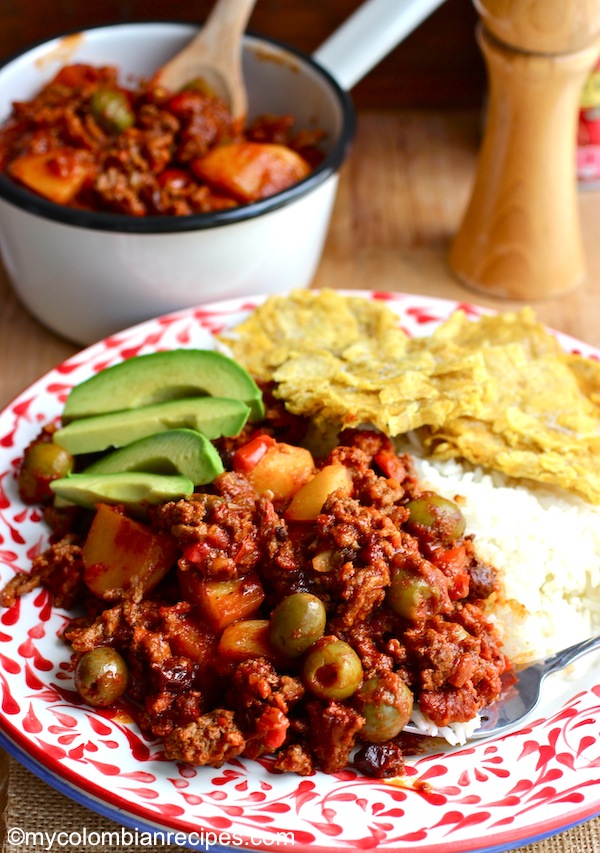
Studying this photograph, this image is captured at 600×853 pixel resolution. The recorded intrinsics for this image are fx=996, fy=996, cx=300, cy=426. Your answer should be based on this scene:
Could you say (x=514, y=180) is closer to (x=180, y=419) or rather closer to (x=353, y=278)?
(x=353, y=278)

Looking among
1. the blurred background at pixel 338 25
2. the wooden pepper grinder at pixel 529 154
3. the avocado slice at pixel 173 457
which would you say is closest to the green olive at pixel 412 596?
the avocado slice at pixel 173 457

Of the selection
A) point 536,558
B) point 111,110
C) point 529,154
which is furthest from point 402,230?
point 536,558

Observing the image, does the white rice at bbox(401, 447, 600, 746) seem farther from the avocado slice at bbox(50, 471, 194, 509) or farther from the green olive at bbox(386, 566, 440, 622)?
the avocado slice at bbox(50, 471, 194, 509)

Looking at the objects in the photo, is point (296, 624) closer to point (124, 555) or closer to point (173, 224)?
point (124, 555)

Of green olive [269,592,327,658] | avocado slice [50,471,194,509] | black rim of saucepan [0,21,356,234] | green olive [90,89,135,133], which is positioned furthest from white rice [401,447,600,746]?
green olive [90,89,135,133]

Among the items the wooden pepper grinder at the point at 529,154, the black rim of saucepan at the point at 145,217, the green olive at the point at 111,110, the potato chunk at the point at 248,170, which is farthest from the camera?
the green olive at the point at 111,110

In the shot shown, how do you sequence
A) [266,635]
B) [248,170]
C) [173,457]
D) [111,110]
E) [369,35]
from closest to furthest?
[266,635] < [173,457] < [248,170] < [111,110] < [369,35]

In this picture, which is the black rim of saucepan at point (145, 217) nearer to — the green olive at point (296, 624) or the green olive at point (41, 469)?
the green olive at point (41, 469)
